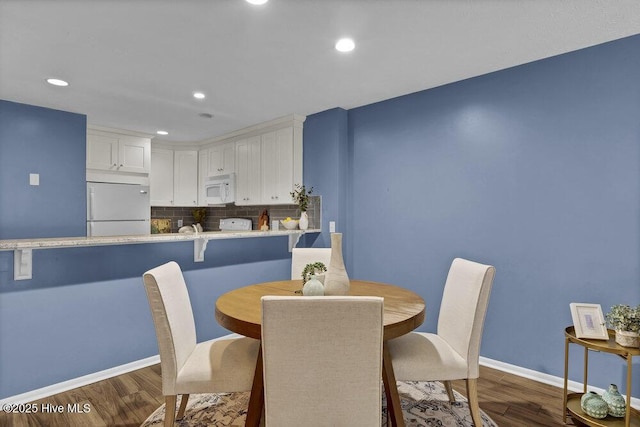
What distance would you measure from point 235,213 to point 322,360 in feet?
14.9

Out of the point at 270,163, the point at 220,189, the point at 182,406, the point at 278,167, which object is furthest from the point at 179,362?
the point at 220,189

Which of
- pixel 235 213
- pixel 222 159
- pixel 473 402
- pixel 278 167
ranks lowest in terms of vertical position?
pixel 473 402

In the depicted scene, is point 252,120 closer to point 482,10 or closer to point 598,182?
point 482,10

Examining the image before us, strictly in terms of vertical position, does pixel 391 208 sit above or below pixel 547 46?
below

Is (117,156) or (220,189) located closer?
(117,156)

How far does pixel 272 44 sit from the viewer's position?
2.35m

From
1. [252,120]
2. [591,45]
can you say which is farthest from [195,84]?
[591,45]

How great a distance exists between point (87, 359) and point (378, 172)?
2.89 meters

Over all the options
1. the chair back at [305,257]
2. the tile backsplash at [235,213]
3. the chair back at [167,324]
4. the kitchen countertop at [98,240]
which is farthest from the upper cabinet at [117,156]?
the chair back at [167,324]

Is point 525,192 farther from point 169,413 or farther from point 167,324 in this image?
point 169,413

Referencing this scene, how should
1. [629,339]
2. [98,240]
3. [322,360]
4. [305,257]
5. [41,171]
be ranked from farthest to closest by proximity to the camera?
[41,171], [305,257], [98,240], [629,339], [322,360]

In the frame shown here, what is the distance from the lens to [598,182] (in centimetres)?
240

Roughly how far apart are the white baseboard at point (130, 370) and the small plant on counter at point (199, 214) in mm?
3387

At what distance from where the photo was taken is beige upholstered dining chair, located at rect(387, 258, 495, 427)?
1787 mm
